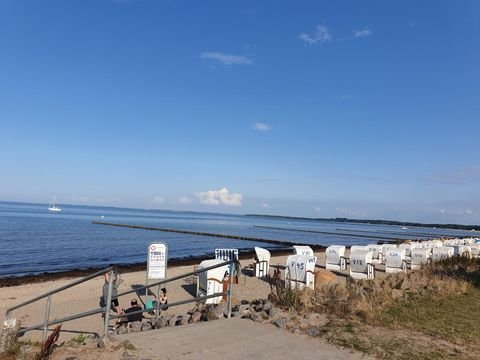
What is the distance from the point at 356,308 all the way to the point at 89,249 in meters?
36.5

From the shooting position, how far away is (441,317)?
790cm

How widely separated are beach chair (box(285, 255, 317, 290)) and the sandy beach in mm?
1231

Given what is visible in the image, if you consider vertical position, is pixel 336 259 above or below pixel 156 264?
below

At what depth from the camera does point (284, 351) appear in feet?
17.4

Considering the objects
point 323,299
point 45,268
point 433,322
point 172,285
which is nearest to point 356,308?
point 323,299

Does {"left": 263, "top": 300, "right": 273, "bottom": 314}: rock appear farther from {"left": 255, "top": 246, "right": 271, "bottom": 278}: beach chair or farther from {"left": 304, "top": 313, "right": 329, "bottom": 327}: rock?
{"left": 255, "top": 246, "right": 271, "bottom": 278}: beach chair

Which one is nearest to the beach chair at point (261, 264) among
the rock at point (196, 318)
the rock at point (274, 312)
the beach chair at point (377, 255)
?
the beach chair at point (377, 255)

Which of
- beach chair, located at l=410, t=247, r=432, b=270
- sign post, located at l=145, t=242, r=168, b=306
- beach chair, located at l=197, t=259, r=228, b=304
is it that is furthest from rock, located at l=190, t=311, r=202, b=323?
beach chair, located at l=410, t=247, r=432, b=270

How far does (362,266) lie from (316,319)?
13038mm

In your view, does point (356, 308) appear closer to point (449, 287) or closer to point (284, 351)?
point (284, 351)

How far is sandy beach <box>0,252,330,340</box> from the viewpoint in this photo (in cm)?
1189

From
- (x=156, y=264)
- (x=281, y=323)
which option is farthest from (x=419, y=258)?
(x=281, y=323)

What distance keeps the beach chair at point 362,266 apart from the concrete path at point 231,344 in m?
13.6

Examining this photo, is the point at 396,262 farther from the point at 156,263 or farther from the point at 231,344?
the point at 231,344
